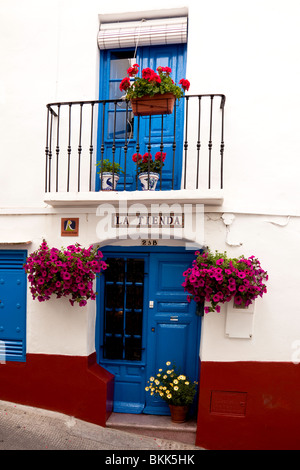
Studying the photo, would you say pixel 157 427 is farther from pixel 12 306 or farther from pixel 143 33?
pixel 143 33

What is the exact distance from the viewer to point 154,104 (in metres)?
4.30

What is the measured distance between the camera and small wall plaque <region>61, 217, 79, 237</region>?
4.88m

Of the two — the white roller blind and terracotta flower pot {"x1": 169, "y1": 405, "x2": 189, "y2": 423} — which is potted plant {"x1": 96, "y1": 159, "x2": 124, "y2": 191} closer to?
the white roller blind

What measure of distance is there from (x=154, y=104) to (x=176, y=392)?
12.0ft

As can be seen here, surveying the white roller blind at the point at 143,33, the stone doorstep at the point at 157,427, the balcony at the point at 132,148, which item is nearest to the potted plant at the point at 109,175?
the balcony at the point at 132,148

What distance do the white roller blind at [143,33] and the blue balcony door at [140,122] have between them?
0.14 meters

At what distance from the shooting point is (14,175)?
5.08 meters

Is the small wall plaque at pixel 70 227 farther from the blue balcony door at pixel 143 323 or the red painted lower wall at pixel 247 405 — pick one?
the red painted lower wall at pixel 247 405

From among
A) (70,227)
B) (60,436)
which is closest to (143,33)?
(70,227)

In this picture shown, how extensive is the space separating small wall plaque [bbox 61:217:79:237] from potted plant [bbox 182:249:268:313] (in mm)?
1677

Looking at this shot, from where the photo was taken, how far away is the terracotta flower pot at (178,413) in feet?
15.7

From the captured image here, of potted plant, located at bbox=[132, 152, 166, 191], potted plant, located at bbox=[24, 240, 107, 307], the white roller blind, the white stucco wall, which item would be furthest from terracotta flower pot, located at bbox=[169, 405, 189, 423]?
the white roller blind
